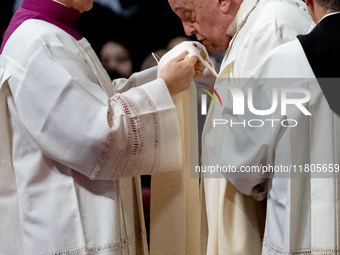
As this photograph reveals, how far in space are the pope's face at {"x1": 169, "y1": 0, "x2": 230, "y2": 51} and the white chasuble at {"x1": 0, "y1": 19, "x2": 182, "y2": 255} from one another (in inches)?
19.9

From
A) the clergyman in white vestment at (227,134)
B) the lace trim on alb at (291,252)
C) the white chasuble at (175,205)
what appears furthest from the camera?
the white chasuble at (175,205)

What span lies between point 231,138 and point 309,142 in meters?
0.29

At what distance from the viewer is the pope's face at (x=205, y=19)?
2.51 metres

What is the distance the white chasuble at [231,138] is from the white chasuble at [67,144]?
21 centimetres

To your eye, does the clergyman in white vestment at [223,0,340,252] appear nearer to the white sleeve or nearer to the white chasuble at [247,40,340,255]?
the white chasuble at [247,40,340,255]

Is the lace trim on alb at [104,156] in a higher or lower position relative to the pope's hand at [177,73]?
lower

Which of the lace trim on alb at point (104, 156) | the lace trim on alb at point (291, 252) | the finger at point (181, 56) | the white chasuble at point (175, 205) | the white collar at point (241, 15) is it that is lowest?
the white chasuble at point (175, 205)

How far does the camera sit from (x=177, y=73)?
7.39ft

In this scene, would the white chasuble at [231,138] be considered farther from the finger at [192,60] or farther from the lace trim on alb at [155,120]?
the lace trim on alb at [155,120]

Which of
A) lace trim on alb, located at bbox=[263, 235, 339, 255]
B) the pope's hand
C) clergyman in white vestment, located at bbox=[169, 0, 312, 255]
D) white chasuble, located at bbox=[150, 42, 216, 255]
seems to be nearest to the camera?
lace trim on alb, located at bbox=[263, 235, 339, 255]

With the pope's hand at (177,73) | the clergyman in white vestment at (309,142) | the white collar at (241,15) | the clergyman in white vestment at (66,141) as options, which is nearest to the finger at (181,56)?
the pope's hand at (177,73)

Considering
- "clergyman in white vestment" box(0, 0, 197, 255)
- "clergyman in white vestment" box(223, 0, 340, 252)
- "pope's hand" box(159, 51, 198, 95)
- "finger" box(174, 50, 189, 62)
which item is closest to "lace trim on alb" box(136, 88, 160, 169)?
"clergyman in white vestment" box(0, 0, 197, 255)

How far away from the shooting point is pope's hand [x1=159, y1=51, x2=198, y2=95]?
2.23 metres

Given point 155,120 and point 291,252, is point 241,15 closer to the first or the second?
point 155,120
